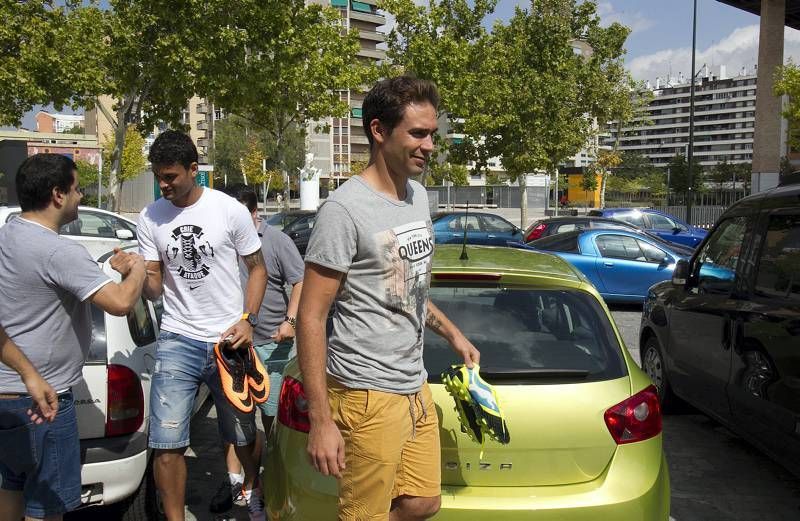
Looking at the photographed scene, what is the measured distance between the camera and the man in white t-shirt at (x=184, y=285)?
3.29 metres

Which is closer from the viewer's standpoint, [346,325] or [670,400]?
[346,325]

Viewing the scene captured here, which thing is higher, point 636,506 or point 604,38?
point 604,38

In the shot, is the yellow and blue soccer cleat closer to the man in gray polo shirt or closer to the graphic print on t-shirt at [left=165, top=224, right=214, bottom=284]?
the man in gray polo shirt

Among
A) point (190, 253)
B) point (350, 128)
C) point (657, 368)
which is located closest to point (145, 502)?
point (190, 253)

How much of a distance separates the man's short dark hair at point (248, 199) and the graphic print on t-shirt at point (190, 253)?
1170 millimetres

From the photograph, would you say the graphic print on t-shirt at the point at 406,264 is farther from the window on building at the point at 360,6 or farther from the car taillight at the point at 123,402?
the window on building at the point at 360,6

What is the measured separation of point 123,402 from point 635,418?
2327 mm

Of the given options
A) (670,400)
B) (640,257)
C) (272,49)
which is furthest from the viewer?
(272,49)

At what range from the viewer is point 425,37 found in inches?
1041

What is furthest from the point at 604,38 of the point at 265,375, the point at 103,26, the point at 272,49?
the point at 265,375

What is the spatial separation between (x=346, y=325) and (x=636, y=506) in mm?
1388

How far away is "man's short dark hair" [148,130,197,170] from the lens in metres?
3.37

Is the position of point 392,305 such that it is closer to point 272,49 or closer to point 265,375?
point 265,375

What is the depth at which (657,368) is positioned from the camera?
19.9 ft
